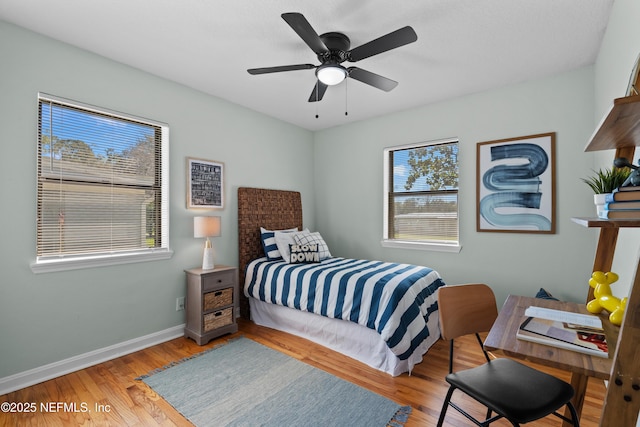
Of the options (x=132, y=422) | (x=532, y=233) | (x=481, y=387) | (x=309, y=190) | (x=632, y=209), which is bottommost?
(x=132, y=422)

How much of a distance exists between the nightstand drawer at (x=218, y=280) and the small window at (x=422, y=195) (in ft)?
6.81

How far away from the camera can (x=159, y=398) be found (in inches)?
82.9

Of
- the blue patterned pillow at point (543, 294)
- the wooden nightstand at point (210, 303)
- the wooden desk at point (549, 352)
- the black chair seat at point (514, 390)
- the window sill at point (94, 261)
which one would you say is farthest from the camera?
the wooden nightstand at point (210, 303)

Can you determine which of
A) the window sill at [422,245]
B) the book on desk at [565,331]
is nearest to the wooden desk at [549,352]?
the book on desk at [565,331]

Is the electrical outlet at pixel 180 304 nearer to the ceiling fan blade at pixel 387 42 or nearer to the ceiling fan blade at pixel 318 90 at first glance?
the ceiling fan blade at pixel 318 90

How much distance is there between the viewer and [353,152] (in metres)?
4.48

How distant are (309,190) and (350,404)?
3.31 m

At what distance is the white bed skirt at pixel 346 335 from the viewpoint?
8.12 ft

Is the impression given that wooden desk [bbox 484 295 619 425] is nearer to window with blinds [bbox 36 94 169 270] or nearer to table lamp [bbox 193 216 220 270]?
table lamp [bbox 193 216 220 270]

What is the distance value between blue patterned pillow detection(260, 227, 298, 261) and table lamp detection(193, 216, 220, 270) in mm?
699

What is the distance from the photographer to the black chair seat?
119cm

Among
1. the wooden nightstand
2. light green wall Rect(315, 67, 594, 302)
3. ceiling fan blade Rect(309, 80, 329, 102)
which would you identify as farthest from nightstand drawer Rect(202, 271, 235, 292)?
ceiling fan blade Rect(309, 80, 329, 102)

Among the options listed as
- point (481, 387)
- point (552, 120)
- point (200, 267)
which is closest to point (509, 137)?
point (552, 120)

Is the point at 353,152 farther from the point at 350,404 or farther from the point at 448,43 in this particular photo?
the point at 350,404
